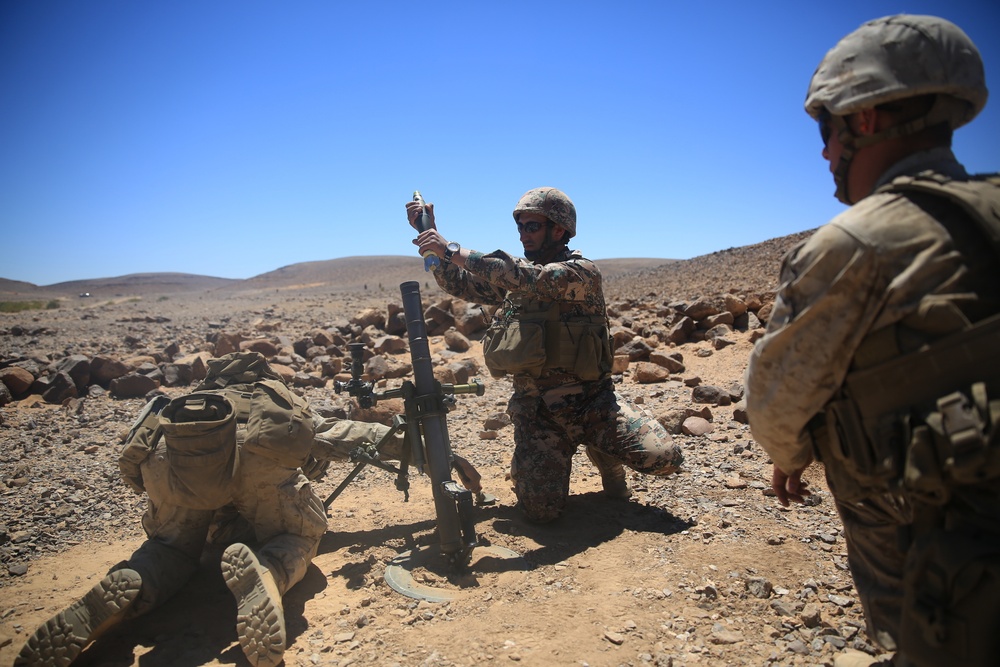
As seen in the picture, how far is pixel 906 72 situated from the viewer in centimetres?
188

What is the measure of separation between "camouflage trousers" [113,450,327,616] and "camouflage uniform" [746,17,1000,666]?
A: 2.61 m

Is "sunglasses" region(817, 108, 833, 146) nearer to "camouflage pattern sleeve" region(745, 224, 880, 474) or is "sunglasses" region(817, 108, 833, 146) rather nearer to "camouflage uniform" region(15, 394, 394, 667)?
"camouflage pattern sleeve" region(745, 224, 880, 474)

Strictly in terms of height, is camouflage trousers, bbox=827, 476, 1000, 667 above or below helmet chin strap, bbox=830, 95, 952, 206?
below

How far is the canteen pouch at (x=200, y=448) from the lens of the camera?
332 cm

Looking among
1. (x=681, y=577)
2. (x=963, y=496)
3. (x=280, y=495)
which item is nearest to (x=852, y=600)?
(x=681, y=577)

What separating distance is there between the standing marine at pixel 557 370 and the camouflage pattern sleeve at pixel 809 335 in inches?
87.6

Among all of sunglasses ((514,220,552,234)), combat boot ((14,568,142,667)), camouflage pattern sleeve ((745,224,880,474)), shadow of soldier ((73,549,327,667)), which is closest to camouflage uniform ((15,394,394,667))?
combat boot ((14,568,142,667))

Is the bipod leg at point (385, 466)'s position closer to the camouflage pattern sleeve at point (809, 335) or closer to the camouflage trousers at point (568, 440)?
the camouflage trousers at point (568, 440)

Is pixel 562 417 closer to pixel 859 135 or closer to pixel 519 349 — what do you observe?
pixel 519 349

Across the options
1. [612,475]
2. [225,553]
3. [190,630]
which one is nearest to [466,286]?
[612,475]

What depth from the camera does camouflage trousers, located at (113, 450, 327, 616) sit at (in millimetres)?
3438

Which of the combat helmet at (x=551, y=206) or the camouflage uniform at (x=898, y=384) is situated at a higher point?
the combat helmet at (x=551, y=206)

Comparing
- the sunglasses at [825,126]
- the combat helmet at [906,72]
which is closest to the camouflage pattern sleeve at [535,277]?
the sunglasses at [825,126]

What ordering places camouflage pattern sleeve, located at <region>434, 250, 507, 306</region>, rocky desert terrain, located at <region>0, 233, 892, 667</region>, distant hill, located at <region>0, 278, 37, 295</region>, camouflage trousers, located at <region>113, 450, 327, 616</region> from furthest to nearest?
distant hill, located at <region>0, 278, 37, 295</region>, camouflage pattern sleeve, located at <region>434, 250, 507, 306</region>, camouflage trousers, located at <region>113, 450, 327, 616</region>, rocky desert terrain, located at <region>0, 233, 892, 667</region>
